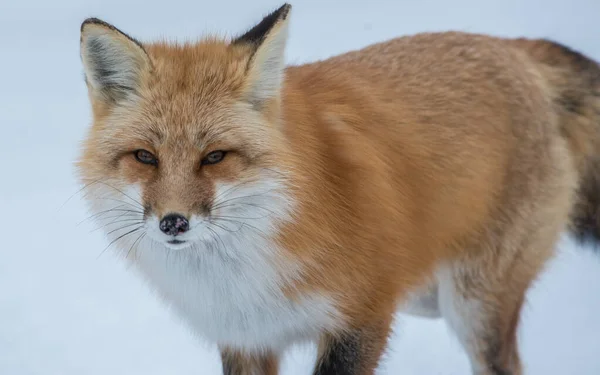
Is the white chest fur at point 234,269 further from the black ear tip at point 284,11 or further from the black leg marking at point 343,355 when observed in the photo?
the black ear tip at point 284,11

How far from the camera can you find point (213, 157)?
110 inches

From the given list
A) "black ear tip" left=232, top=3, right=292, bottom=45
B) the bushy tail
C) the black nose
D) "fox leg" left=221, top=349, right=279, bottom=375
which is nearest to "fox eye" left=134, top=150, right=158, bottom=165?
the black nose

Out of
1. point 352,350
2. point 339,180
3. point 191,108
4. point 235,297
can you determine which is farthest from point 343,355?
point 191,108

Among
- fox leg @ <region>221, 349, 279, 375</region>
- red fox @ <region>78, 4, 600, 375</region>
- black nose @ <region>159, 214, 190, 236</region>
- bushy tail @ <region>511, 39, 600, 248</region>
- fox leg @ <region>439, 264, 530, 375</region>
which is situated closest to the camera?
black nose @ <region>159, 214, 190, 236</region>

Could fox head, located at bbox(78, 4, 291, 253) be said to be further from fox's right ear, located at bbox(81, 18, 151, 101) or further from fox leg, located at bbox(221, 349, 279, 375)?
fox leg, located at bbox(221, 349, 279, 375)

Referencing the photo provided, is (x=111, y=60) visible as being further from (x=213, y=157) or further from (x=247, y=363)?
(x=247, y=363)

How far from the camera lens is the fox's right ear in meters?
2.85

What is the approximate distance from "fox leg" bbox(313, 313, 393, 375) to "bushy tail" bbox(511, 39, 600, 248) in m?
1.46

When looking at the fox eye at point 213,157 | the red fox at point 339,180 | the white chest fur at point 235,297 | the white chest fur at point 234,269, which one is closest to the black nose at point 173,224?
the red fox at point 339,180

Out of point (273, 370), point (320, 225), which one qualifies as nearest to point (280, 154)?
point (320, 225)

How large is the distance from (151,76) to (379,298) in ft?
4.03

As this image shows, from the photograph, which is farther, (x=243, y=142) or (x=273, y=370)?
(x=273, y=370)

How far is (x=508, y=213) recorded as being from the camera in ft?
12.6

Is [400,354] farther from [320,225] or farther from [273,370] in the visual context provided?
[320,225]
